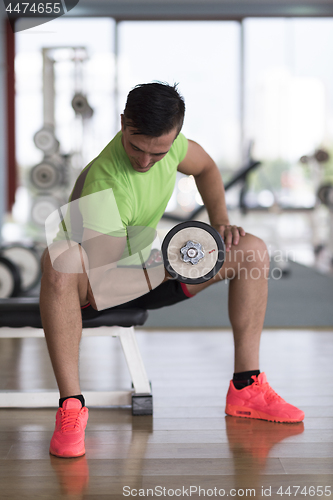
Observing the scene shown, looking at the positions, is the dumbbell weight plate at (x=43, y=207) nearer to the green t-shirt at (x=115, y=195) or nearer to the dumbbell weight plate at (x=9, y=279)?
the dumbbell weight plate at (x=9, y=279)

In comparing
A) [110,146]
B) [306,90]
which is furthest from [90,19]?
[110,146]

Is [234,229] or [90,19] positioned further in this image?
[90,19]

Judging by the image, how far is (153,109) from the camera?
108 centimetres

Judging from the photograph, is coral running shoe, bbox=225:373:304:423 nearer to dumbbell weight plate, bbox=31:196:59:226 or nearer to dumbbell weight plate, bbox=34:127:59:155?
dumbbell weight plate, bbox=31:196:59:226

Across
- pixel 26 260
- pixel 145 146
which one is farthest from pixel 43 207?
pixel 145 146

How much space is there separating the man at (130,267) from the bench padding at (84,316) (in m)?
0.03

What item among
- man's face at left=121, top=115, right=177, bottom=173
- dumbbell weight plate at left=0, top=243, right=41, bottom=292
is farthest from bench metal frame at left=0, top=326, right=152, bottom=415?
dumbbell weight plate at left=0, top=243, right=41, bottom=292

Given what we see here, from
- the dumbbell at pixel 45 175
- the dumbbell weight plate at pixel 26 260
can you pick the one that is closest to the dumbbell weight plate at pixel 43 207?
the dumbbell at pixel 45 175

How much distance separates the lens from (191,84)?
6188 millimetres

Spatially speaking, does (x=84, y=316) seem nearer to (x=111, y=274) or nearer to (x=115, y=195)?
(x=111, y=274)

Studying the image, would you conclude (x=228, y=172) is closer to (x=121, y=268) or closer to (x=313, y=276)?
(x=313, y=276)

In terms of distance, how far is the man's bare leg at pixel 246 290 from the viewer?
129 centimetres

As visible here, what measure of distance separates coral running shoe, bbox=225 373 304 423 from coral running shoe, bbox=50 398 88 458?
42 cm

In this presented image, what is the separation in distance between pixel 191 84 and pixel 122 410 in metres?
5.37
